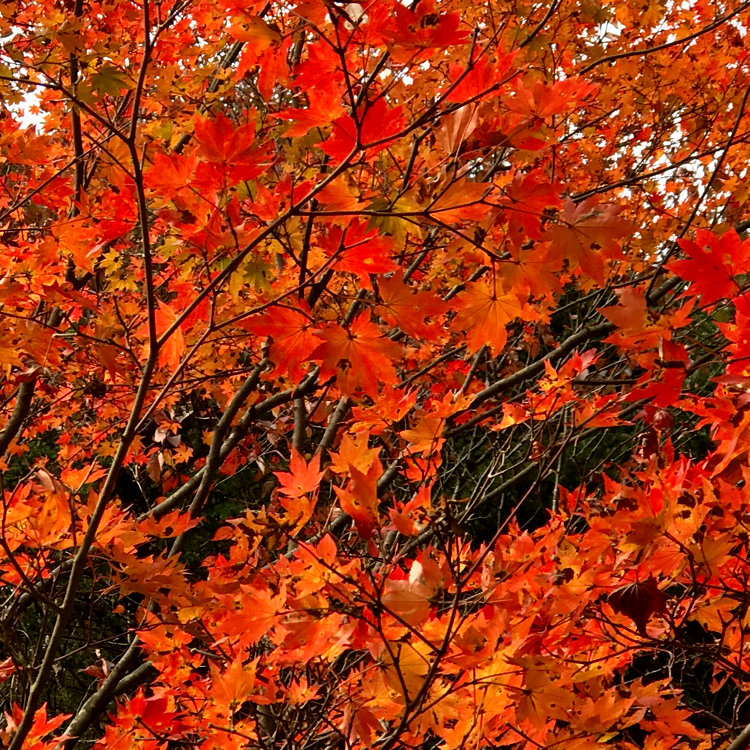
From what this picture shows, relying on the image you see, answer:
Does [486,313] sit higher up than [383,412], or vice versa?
[486,313]

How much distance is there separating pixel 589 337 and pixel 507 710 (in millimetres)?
1780

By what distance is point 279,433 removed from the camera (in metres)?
3.31

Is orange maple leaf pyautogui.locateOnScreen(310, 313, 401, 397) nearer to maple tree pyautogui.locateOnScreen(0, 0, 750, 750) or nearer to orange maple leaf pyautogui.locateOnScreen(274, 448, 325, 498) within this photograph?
maple tree pyautogui.locateOnScreen(0, 0, 750, 750)

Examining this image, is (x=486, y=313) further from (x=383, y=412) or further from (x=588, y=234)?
(x=383, y=412)

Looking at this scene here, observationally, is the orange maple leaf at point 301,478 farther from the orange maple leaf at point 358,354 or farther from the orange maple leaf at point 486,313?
the orange maple leaf at point 486,313

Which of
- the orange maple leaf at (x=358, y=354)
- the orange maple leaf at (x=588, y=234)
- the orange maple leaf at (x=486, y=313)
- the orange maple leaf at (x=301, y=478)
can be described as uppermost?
the orange maple leaf at (x=588, y=234)

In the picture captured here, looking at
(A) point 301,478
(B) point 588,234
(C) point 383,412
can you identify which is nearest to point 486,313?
(B) point 588,234

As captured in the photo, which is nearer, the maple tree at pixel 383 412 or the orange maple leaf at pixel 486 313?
the maple tree at pixel 383 412

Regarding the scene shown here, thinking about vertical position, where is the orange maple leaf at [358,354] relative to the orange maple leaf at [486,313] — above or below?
below

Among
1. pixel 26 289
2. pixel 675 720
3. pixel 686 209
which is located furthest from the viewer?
pixel 686 209

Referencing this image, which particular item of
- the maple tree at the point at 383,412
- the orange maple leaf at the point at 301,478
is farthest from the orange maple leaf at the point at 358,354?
the orange maple leaf at the point at 301,478

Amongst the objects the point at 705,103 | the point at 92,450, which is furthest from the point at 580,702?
the point at 92,450

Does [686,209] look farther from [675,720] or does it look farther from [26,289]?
[26,289]

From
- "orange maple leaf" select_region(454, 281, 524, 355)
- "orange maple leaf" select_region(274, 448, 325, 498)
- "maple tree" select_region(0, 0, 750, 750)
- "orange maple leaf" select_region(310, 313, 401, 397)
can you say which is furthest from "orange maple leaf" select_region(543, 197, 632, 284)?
"orange maple leaf" select_region(274, 448, 325, 498)
